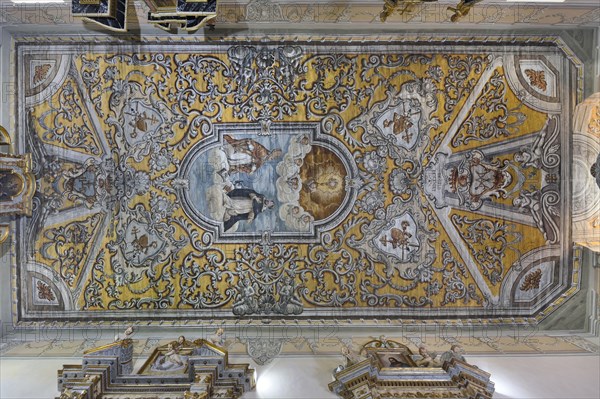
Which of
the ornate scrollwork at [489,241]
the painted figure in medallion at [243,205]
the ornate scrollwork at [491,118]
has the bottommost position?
the ornate scrollwork at [489,241]

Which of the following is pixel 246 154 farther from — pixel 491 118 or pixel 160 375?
pixel 491 118

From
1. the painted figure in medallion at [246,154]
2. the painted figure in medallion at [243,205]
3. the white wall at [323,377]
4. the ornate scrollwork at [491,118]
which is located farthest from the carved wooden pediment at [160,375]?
the ornate scrollwork at [491,118]

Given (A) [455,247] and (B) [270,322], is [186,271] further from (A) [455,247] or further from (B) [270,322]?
(A) [455,247]

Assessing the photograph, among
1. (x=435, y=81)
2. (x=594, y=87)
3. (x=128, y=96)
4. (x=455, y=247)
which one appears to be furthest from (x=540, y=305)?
Answer: (x=128, y=96)

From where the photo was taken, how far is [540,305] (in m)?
6.86

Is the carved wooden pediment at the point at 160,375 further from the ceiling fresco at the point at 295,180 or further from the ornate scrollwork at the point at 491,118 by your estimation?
the ornate scrollwork at the point at 491,118

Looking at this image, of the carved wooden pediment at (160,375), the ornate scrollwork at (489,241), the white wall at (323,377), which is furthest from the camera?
the ornate scrollwork at (489,241)

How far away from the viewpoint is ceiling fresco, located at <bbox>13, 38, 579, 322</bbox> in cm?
679

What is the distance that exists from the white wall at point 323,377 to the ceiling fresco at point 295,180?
36.9 inches

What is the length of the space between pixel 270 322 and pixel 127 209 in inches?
128

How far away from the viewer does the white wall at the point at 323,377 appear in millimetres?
5324

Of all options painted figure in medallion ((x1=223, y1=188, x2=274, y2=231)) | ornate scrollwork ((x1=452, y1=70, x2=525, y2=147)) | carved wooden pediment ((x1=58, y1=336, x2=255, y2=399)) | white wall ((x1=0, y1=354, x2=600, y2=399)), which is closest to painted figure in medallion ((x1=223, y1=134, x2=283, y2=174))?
painted figure in medallion ((x1=223, y1=188, x2=274, y2=231))

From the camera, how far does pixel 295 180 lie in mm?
6910

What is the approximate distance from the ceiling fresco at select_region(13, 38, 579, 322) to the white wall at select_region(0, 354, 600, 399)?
937 millimetres
